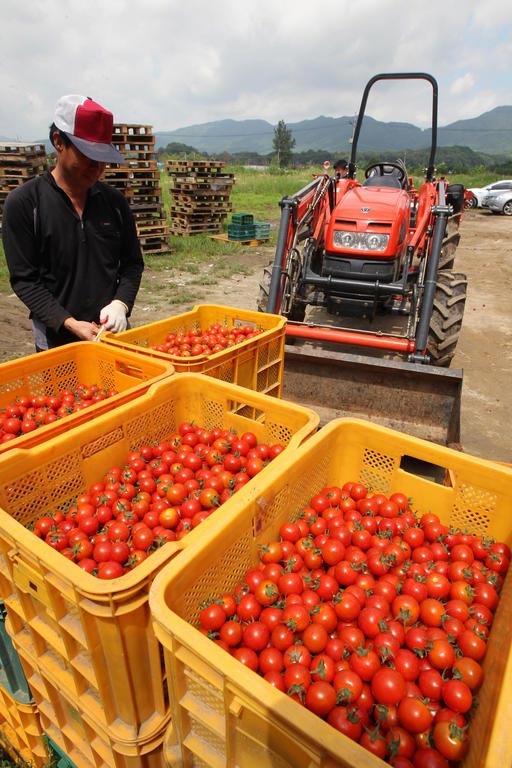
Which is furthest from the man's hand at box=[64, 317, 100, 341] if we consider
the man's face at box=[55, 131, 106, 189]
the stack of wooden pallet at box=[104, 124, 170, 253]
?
the stack of wooden pallet at box=[104, 124, 170, 253]

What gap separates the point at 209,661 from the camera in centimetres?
107

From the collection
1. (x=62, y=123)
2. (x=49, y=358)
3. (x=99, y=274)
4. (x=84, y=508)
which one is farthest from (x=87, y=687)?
(x=62, y=123)

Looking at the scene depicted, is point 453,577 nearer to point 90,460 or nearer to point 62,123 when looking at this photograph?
point 90,460

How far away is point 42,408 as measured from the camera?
2676mm

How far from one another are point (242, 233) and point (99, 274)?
453 inches

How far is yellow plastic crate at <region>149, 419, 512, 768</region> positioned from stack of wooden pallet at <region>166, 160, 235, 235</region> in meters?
13.6

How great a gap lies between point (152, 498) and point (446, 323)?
4.27 m

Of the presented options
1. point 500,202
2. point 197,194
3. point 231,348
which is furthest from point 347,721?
point 500,202

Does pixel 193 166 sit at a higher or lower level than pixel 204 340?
higher

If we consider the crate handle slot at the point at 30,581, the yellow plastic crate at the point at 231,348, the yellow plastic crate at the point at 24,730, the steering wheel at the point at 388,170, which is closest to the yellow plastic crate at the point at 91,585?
the crate handle slot at the point at 30,581

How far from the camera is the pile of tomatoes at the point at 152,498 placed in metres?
1.80

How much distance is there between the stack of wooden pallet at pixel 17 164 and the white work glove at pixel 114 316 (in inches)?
436

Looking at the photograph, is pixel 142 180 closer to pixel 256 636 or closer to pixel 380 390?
pixel 380 390

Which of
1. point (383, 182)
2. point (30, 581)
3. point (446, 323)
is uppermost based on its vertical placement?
point (383, 182)
